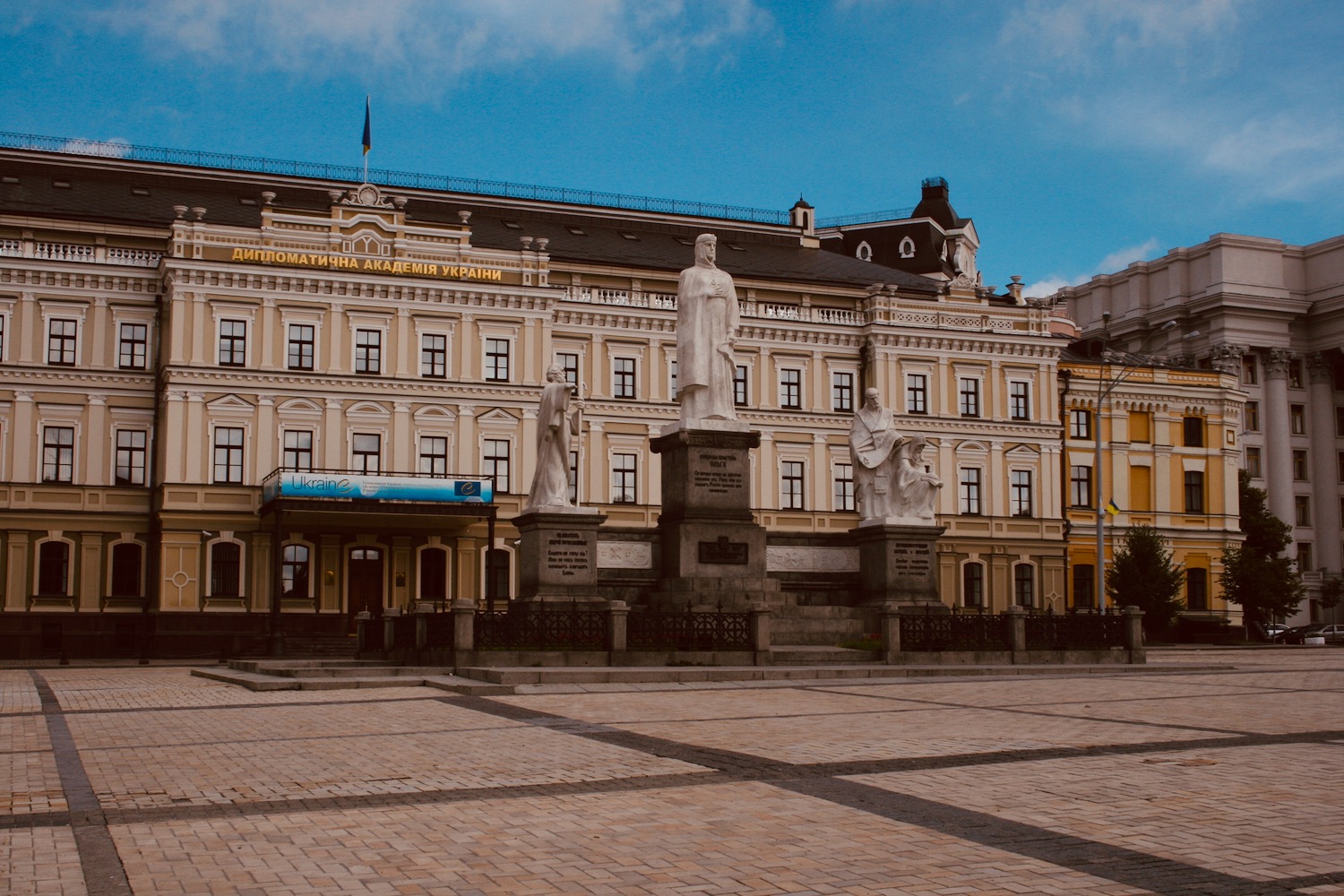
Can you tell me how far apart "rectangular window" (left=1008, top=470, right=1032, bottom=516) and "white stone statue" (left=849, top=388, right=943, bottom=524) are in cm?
3333

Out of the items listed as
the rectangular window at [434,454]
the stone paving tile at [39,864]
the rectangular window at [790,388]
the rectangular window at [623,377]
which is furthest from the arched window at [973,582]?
the stone paving tile at [39,864]

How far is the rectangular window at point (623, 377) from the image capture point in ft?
183

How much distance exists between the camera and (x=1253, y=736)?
1345 centimetres

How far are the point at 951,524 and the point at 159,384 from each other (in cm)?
A: 3051

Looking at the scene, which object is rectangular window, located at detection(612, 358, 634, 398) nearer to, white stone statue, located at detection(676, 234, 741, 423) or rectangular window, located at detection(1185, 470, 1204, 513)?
rectangular window, located at detection(1185, 470, 1204, 513)

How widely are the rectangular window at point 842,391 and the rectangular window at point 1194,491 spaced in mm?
16253

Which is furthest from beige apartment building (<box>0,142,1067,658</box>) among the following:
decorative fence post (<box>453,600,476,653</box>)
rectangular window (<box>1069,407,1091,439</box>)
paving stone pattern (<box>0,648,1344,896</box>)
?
paving stone pattern (<box>0,648,1344,896</box>)

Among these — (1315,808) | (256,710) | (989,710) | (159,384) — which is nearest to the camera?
(1315,808)

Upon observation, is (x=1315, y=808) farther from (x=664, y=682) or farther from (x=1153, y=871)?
(x=664, y=682)

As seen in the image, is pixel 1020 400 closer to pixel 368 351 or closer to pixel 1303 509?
Result: pixel 368 351

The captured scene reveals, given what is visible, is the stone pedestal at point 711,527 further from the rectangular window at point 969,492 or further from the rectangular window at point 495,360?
the rectangular window at point 969,492

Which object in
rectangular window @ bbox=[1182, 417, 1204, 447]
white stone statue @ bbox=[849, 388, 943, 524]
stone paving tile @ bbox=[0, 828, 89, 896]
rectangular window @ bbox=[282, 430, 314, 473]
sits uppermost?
rectangular window @ bbox=[1182, 417, 1204, 447]

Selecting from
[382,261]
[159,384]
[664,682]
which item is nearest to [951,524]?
[382,261]

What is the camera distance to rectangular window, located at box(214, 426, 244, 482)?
49000 mm
